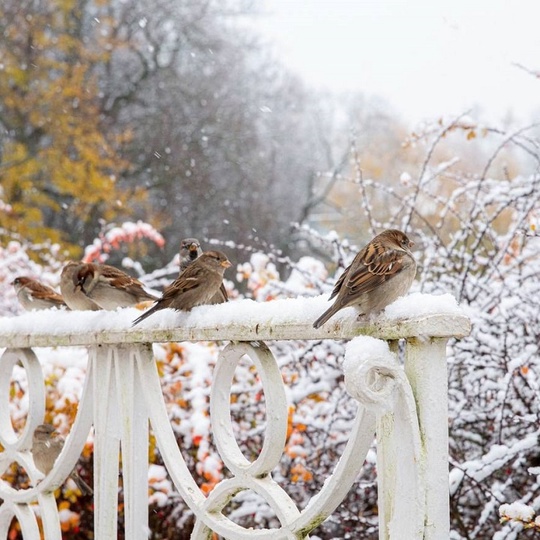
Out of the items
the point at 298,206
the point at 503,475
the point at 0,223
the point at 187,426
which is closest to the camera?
the point at 503,475

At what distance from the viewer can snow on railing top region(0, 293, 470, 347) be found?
129cm

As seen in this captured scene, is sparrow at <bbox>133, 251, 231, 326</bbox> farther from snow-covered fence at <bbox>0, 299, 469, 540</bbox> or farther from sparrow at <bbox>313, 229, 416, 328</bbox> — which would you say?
sparrow at <bbox>313, 229, 416, 328</bbox>

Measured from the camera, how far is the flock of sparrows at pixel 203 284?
163cm

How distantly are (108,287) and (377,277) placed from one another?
1.33m

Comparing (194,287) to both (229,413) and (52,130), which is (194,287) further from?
(52,130)

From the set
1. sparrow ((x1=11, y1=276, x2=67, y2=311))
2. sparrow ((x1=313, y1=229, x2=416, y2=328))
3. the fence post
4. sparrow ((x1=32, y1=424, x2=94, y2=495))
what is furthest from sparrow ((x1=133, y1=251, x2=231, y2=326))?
sparrow ((x1=11, y1=276, x2=67, y2=311))

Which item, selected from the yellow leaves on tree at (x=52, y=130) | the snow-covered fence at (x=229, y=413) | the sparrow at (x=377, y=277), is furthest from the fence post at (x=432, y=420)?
the yellow leaves on tree at (x=52, y=130)

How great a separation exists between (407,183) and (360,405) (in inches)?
115

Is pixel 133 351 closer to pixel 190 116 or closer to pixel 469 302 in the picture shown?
pixel 469 302

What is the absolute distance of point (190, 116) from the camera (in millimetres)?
24562

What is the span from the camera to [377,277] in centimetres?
174

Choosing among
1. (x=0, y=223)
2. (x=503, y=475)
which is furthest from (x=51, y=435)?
(x=0, y=223)

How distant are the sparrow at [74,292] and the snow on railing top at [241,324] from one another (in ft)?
1.73

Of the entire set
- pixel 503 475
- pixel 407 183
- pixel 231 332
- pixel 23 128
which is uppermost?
pixel 23 128
